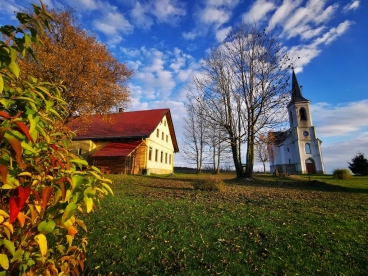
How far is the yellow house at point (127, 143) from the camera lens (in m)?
21.8

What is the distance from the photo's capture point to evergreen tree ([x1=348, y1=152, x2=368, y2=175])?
1180 inches

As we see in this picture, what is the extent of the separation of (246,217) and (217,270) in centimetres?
291

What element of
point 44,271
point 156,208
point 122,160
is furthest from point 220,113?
point 44,271

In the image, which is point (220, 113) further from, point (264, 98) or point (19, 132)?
point (19, 132)

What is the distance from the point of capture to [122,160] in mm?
21656

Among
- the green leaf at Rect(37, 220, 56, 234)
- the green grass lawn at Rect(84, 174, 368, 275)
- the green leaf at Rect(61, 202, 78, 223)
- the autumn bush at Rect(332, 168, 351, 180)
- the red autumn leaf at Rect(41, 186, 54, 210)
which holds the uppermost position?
the autumn bush at Rect(332, 168, 351, 180)

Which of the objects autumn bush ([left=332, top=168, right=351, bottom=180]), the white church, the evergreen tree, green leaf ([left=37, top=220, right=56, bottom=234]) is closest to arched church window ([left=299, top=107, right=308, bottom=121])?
the white church

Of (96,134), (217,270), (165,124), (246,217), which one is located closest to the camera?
(217,270)

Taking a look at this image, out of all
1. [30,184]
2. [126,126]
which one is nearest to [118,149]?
[126,126]

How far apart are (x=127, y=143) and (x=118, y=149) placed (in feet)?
4.19

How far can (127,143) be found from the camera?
2298cm

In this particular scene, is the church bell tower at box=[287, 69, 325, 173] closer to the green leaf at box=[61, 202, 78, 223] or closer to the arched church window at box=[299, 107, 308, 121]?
the arched church window at box=[299, 107, 308, 121]

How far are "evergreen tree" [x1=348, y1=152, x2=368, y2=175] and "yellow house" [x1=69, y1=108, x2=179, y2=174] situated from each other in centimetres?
2876

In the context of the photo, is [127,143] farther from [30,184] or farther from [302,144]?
[302,144]
